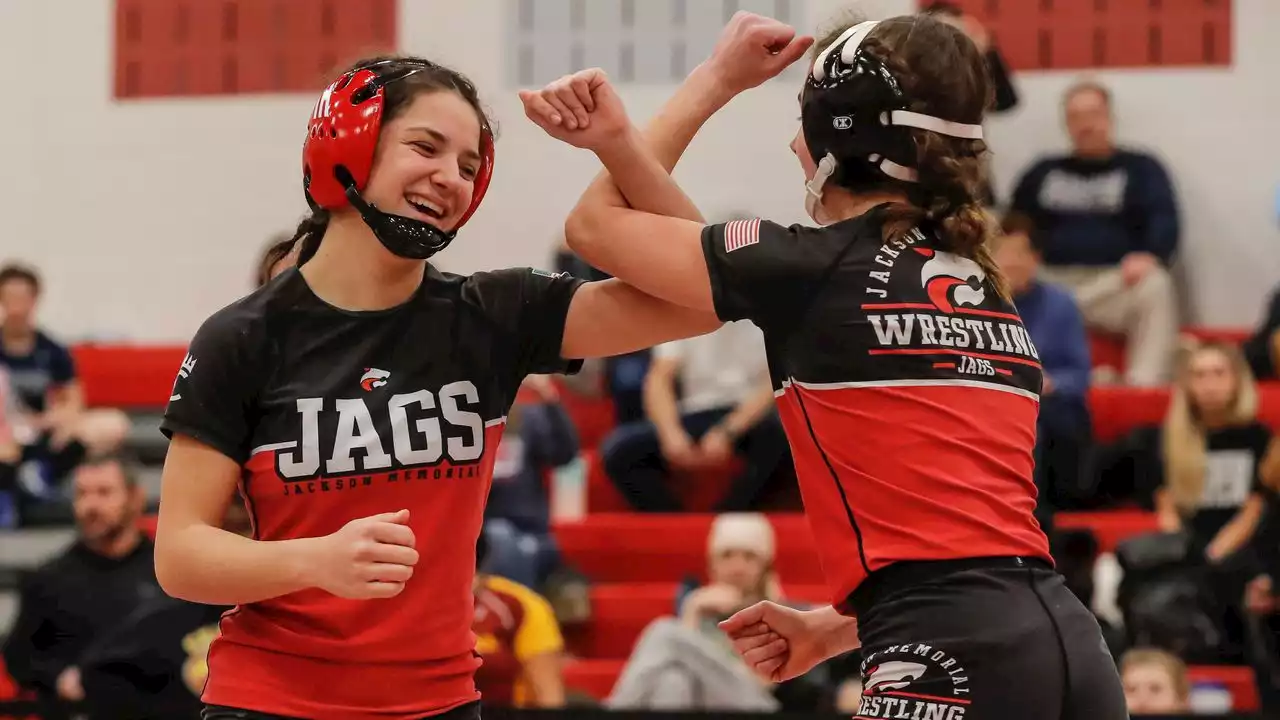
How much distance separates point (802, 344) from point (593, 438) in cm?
672

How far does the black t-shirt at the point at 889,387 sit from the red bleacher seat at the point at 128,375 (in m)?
7.69

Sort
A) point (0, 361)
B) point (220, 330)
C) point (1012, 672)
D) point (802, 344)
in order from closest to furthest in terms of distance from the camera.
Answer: point (1012, 672), point (802, 344), point (220, 330), point (0, 361)

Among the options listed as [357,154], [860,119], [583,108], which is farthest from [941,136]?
[357,154]

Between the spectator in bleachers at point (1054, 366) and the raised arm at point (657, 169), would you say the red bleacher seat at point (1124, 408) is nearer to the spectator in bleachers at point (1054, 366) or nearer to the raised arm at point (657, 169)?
the spectator in bleachers at point (1054, 366)

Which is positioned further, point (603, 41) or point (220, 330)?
point (603, 41)

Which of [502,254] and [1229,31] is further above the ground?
[1229,31]

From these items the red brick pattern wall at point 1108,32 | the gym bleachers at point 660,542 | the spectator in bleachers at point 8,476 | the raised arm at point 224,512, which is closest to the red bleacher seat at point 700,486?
the gym bleachers at point 660,542

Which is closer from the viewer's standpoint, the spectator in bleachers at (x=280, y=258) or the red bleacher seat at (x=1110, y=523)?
the spectator in bleachers at (x=280, y=258)

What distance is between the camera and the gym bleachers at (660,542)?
7.23 metres

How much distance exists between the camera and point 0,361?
9.07m

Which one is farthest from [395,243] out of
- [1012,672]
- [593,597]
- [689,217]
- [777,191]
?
[777,191]

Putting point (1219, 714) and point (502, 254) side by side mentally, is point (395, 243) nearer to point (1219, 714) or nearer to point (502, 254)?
point (1219, 714)

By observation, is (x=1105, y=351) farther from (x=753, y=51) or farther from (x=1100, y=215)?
(x=753, y=51)

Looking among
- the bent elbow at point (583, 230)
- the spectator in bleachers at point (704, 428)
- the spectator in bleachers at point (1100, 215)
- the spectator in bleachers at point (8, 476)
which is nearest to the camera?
the bent elbow at point (583, 230)
